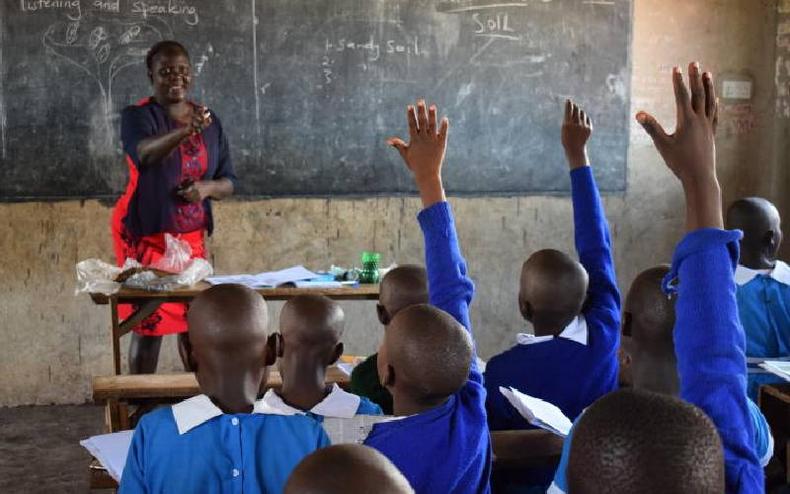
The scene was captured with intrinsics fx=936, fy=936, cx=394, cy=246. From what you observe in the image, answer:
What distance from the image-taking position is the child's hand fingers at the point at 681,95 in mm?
1222

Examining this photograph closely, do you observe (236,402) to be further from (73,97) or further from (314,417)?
(73,97)

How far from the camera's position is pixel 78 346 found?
477cm

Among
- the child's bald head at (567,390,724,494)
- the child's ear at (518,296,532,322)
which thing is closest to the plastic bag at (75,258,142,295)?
the child's ear at (518,296,532,322)

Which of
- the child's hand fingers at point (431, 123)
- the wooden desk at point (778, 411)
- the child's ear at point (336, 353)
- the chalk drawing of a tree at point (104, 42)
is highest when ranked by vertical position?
the chalk drawing of a tree at point (104, 42)

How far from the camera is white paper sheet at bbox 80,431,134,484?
188cm

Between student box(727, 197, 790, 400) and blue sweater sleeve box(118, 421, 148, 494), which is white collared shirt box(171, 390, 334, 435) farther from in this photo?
student box(727, 197, 790, 400)

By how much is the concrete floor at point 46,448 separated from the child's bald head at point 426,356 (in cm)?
246

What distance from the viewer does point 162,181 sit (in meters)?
3.85

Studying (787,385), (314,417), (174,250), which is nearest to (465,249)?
(174,250)

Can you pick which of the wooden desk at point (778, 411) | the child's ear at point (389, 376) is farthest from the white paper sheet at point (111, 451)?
the wooden desk at point (778, 411)

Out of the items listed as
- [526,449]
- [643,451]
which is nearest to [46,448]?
[526,449]

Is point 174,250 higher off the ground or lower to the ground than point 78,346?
higher

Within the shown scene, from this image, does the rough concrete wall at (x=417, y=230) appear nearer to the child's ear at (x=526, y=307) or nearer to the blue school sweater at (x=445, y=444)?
the child's ear at (x=526, y=307)

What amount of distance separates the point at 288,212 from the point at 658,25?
7.52 feet
